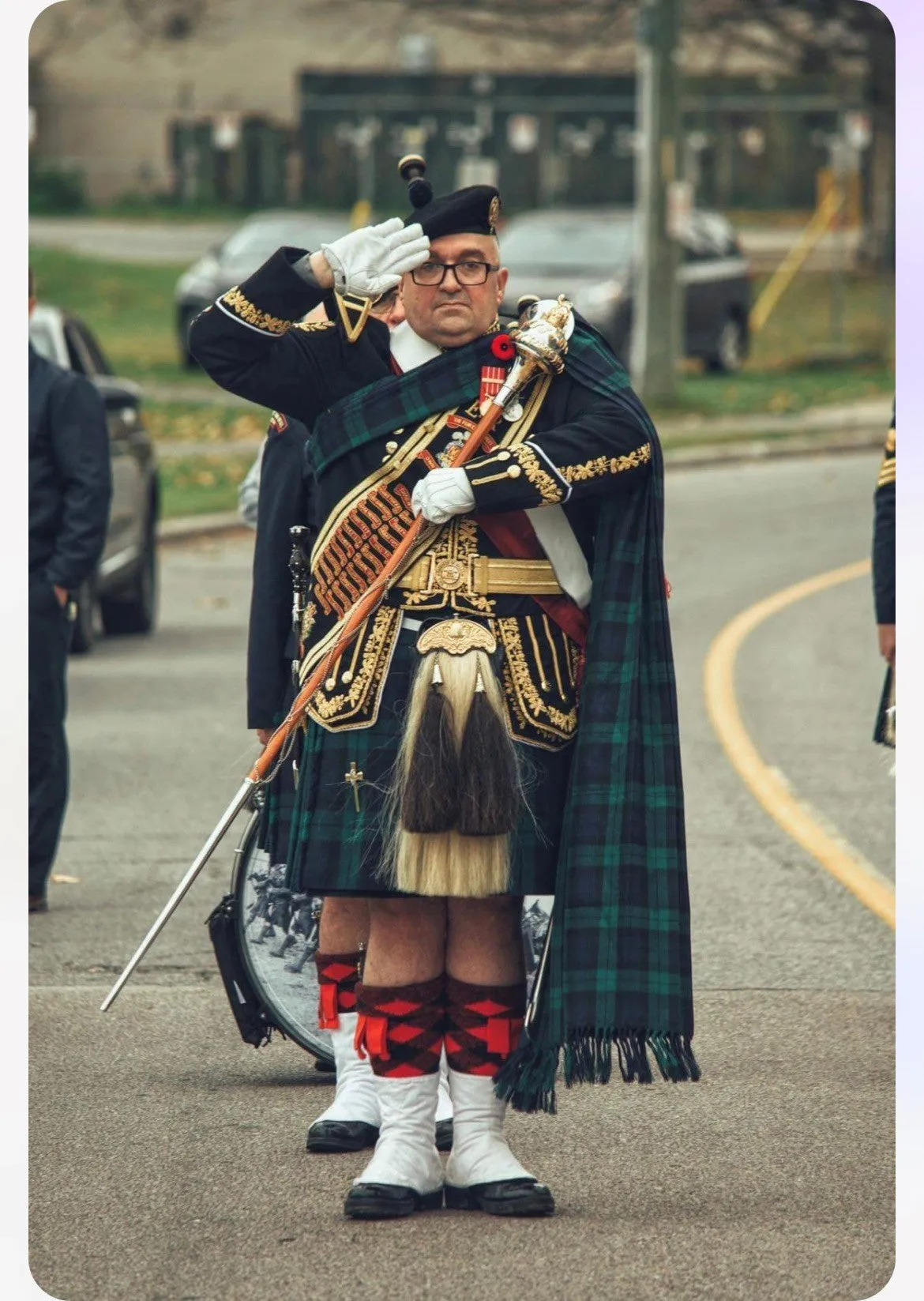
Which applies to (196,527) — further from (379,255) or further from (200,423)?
(379,255)

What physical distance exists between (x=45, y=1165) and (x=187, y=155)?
36.3 m

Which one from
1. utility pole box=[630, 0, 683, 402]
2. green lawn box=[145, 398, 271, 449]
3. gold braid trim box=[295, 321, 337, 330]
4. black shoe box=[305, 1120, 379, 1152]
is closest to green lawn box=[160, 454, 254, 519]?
green lawn box=[145, 398, 271, 449]

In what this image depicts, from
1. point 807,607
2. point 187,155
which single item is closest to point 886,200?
point 187,155

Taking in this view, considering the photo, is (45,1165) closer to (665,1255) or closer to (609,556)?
(665,1255)

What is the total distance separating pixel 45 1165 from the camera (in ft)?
16.8

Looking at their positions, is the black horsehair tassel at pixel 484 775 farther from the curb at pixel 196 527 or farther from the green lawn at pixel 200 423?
the green lawn at pixel 200 423

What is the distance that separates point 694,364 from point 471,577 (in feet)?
74.2

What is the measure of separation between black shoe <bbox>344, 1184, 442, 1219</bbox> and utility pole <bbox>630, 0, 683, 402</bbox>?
18345 millimetres

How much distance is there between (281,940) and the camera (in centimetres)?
560

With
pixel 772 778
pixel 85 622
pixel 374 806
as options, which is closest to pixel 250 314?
pixel 374 806

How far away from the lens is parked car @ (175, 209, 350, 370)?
24859 mm

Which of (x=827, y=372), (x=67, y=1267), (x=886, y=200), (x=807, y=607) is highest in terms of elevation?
(x=886, y=200)

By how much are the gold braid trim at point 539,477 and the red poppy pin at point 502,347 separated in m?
0.22

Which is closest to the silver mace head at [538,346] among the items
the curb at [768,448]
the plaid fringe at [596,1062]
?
the plaid fringe at [596,1062]
